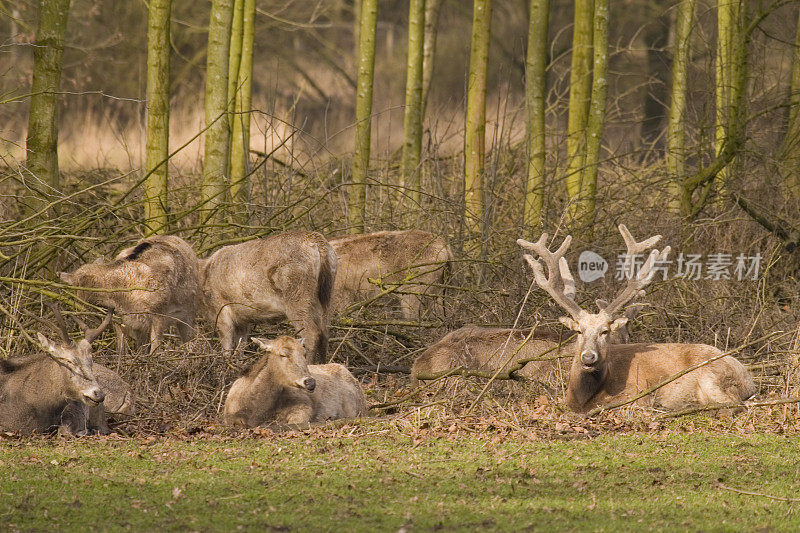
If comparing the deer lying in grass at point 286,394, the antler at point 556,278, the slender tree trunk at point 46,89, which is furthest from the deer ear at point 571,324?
the slender tree trunk at point 46,89

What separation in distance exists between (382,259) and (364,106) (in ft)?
10.5

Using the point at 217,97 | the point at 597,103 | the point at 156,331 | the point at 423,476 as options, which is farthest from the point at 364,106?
the point at 423,476

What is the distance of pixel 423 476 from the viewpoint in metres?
6.89

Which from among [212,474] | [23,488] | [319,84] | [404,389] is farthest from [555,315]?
[319,84]

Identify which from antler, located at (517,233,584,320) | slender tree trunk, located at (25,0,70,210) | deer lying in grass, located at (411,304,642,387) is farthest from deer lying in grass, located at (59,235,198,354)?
antler, located at (517,233,584,320)

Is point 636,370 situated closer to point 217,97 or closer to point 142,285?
point 142,285

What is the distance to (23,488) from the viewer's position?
6.46 metres

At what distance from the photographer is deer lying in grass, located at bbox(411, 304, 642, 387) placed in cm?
1024

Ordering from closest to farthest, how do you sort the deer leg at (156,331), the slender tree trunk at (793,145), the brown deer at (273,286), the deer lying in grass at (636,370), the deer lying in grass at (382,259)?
the deer lying in grass at (636,370) → the deer leg at (156,331) → the brown deer at (273,286) → the deer lying in grass at (382,259) → the slender tree trunk at (793,145)

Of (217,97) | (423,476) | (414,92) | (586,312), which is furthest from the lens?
(414,92)

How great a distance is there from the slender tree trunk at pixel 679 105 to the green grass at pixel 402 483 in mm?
7759

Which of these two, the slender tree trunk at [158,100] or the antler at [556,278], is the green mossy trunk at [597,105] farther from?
the slender tree trunk at [158,100]

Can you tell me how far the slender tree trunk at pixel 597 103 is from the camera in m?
14.6

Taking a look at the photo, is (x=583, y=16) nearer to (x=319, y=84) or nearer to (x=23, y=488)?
(x=23, y=488)
